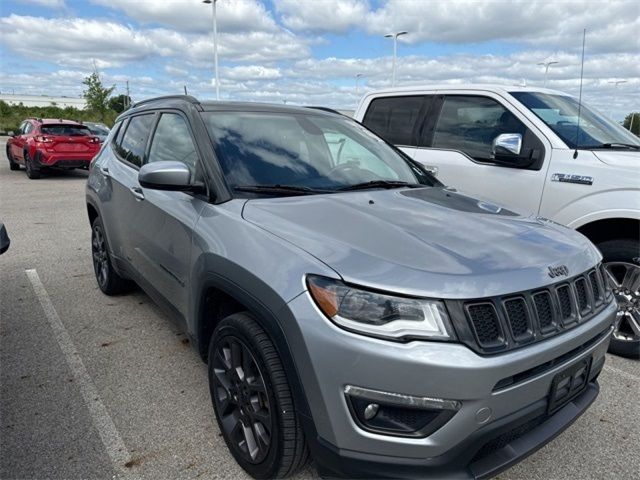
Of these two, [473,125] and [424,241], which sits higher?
[473,125]

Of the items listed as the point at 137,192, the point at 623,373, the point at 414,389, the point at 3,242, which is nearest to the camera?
the point at 414,389

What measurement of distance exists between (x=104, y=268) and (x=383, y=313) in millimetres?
3703

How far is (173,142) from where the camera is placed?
3359 millimetres

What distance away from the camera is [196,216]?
2.76 metres

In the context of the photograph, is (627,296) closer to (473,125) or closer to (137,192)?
(473,125)

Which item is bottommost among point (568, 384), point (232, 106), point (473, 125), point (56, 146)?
point (56, 146)

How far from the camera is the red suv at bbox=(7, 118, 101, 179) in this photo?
14.3 metres

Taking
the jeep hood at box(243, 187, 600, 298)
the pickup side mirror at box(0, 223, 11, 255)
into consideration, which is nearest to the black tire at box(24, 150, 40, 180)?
the pickup side mirror at box(0, 223, 11, 255)

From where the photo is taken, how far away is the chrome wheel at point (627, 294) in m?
3.68

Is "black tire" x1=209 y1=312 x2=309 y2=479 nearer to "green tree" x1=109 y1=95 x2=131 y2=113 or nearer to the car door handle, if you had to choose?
the car door handle

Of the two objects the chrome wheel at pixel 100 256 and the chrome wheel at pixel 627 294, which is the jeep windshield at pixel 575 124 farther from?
the chrome wheel at pixel 100 256

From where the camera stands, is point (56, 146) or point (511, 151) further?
point (56, 146)

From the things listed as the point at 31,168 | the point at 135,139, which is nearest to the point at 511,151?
the point at 135,139

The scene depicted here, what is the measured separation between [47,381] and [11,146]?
16591mm
